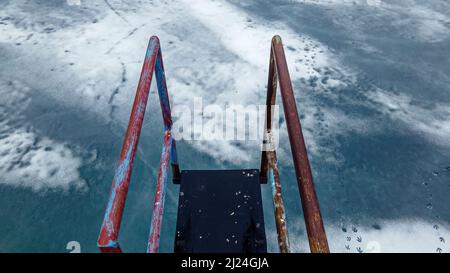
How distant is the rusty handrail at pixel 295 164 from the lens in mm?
757

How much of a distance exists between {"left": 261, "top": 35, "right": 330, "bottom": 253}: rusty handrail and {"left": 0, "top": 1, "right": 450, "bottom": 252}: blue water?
Result: 1.45ft

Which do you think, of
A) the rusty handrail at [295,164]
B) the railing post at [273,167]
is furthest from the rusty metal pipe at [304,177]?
the railing post at [273,167]

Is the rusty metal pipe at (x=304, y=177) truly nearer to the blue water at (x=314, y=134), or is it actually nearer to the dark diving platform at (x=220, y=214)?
the dark diving platform at (x=220, y=214)

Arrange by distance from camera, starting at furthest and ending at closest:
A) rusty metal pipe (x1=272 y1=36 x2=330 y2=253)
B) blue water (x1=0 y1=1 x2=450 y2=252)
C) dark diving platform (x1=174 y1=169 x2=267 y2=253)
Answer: blue water (x1=0 y1=1 x2=450 y2=252)
dark diving platform (x1=174 y1=169 x2=267 y2=253)
rusty metal pipe (x1=272 y1=36 x2=330 y2=253)

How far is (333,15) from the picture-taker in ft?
11.4

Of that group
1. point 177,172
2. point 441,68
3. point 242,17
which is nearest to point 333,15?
point 242,17

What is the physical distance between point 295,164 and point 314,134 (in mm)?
1460

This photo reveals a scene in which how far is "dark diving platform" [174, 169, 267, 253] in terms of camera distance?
134cm

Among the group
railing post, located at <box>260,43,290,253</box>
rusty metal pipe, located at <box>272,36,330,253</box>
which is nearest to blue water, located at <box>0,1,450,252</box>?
railing post, located at <box>260,43,290,253</box>

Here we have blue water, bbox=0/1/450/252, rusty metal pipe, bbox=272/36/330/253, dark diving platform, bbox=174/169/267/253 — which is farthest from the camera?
blue water, bbox=0/1/450/252

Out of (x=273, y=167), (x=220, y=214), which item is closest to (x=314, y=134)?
(x=273, y=167)

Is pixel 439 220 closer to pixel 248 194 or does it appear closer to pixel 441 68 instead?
pixel 248 194

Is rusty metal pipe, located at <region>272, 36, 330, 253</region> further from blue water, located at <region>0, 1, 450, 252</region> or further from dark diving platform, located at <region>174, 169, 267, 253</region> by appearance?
blue water, located at <region>0, 1, 450, 252</region>

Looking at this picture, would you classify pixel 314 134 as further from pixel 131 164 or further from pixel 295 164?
pixel 131 164
